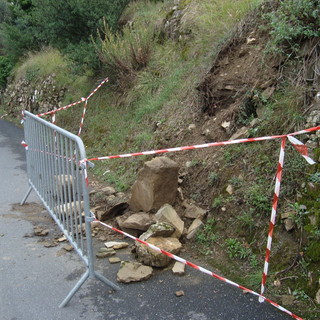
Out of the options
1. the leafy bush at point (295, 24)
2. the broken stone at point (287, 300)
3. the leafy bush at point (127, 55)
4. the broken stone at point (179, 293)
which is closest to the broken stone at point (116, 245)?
the broken stone at point (179, 293)

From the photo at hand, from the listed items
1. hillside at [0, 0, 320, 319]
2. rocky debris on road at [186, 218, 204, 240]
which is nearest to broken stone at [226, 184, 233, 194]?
hillside at [0, 0, 320, 319]

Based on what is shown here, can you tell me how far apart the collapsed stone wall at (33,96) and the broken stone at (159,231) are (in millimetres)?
9619

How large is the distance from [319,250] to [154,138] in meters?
4.13

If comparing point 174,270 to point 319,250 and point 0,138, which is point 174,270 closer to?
point 319,250

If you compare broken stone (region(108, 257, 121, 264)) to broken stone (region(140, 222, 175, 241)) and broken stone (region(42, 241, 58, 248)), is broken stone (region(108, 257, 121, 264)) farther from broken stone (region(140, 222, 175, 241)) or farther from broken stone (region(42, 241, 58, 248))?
broken stone (region(42, 241, 58, 248))

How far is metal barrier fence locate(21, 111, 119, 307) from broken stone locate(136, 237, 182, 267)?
517 millimetres

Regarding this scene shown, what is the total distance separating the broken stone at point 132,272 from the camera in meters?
3.90

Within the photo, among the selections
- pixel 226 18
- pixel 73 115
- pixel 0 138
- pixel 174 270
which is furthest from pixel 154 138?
pixel 0 138

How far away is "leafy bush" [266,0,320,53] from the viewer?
507 centimetres

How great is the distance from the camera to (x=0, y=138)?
12.2 metres

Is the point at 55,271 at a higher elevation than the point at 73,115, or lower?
lower

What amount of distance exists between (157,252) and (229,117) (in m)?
2.65

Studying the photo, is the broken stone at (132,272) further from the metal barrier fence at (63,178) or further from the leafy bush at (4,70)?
the leafy bush at (4,70)

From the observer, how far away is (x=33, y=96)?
15367 millimetres
